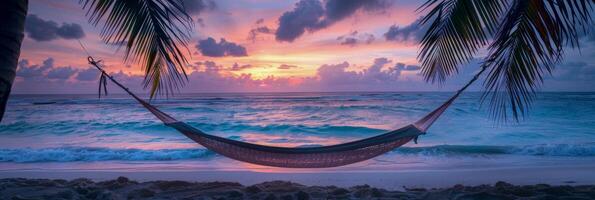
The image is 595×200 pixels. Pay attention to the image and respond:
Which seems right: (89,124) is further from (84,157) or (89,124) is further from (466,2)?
(466,2)

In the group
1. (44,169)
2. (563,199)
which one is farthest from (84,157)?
(563,199)

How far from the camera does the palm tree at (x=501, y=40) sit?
5.77ft

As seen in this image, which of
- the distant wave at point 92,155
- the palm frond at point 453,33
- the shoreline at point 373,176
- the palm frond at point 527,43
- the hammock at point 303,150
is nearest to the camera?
the palm frond at point 527,43

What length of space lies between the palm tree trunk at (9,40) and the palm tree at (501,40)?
1544 millimetres

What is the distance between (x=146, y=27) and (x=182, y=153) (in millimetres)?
3793

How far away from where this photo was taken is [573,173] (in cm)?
405

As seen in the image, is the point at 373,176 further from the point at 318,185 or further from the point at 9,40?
the point at 9,40

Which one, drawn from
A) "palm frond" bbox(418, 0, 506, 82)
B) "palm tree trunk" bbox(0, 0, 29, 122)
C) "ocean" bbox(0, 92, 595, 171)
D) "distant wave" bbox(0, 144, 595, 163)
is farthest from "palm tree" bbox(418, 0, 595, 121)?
"distant wave" bbox(0, 144, 595, 163)

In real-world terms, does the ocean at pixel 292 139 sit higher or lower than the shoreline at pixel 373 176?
higher

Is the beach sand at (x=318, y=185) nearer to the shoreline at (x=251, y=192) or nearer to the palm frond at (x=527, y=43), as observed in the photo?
the shoreline at (x=251, y=192)

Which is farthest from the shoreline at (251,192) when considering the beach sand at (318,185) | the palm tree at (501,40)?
the palm tree at (501,40)

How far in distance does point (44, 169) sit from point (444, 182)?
3960 mm

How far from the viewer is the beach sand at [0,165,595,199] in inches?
108

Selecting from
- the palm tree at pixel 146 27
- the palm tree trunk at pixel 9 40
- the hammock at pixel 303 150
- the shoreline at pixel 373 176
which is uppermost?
the palm tree at pixel 146 27
